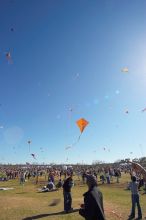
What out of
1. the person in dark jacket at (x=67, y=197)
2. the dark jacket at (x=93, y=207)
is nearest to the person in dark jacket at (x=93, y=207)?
the dark jacket at (x=93, y=207)

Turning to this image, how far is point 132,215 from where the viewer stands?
14.5m

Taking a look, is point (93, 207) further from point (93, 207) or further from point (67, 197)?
point (67, 197)

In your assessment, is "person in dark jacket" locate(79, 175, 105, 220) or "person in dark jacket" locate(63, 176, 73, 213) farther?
"person in dark jacket" locate(63, 176, 73, 213)

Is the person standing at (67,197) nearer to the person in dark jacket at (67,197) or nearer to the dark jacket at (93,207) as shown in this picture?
the person in dark jacket at (67,197)

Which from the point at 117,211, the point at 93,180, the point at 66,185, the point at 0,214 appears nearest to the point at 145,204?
the point at 117,211

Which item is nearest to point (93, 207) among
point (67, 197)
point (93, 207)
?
point (93, 207)

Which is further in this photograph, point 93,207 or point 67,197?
point 67,197

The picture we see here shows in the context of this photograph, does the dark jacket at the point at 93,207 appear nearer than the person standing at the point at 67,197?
Yes

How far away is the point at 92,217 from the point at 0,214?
1102cm

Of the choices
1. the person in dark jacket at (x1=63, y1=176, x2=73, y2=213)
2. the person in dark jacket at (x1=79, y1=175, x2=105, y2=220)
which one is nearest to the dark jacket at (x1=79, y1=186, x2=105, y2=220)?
the person in dark jacket at (x1=79, y1=175, x2=105, y2=220)

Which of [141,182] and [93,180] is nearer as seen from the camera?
[93,180]

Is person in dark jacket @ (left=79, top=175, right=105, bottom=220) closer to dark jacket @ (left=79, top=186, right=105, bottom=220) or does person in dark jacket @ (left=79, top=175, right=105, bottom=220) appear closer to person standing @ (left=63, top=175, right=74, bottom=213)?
dark jacket @ (left=79, top=186, right=105, bottom=220)

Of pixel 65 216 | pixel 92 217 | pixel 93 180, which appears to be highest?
pixel 93 180

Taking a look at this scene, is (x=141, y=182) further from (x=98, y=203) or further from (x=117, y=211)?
(x=98, y=203)
